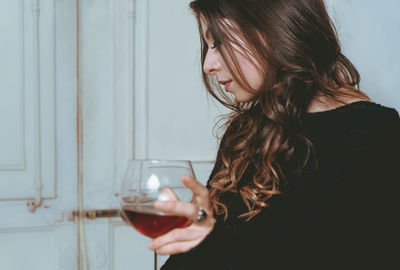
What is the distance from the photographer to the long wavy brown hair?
1012 millimetres

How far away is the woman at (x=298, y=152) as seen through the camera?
89 centimetres

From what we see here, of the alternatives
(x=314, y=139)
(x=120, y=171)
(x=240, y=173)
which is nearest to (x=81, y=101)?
(x=120, y=171)

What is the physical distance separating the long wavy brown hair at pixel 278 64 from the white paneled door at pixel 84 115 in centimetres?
84

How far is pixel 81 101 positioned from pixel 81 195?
0.46m

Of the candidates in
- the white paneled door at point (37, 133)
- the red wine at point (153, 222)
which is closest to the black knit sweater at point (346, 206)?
the red wine at point (153, 222)

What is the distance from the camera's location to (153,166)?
1.78 ft

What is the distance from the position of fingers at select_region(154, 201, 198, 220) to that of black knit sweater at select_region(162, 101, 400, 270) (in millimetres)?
370

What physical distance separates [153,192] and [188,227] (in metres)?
0.08

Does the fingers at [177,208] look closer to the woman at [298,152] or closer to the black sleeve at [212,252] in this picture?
the black sleeve at [212,252]

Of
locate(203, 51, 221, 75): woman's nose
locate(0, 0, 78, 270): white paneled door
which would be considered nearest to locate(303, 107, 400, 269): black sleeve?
locate(203, 51, 221, 75): woman's nose

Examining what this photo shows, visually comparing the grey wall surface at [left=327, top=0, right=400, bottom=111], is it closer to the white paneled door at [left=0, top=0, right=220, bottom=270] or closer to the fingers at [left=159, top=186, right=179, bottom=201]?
the white paneled door at [left=0, top=0, right=220, bottom=270]

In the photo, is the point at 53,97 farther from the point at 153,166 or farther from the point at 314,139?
the point at 153,166

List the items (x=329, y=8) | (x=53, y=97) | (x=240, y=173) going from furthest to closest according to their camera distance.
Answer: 1. (x=329, y=8)
2. (x=53, y=97)
3. (x=240, y=173)

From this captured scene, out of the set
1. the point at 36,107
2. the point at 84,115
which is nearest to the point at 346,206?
the point at 84,115
